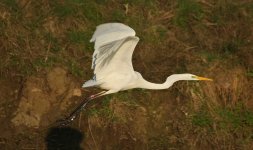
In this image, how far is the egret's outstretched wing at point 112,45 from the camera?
511cm

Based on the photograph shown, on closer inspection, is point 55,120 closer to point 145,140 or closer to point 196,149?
point 145,140

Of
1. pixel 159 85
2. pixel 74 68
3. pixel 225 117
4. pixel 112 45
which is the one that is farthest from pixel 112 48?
pixel 225 117

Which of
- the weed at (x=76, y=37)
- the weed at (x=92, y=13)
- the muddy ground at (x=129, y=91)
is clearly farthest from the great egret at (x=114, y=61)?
the weed at (x=92, y=13)

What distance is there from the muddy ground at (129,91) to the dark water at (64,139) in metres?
0.01

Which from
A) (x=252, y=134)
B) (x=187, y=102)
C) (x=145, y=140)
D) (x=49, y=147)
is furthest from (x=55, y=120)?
(x=252, y=134)

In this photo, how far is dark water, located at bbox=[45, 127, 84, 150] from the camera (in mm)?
6555

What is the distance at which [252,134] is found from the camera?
697 cm

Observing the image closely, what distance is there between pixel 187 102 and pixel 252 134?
795mm

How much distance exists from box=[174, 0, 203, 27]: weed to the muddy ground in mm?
18

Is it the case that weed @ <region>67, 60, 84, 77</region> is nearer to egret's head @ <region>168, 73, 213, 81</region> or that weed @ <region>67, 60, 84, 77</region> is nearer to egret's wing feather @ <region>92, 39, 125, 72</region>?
egret's head @ <region>168, 73, 213, 81</region>

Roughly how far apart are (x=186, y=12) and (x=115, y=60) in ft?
7.84

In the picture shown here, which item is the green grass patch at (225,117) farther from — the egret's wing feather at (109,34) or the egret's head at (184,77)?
the egret's wing feather at (109,34)

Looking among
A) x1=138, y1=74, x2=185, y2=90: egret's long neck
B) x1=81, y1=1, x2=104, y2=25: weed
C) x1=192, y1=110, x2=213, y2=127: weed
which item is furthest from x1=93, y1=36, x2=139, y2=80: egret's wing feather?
x1=81, y1=1, x2=104, y2=25: weed

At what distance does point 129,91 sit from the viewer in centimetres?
696
